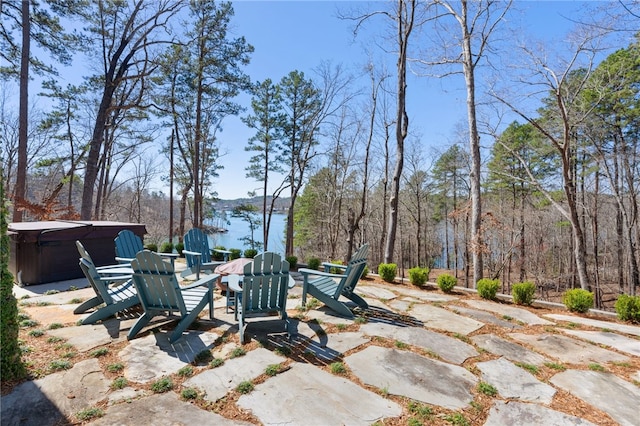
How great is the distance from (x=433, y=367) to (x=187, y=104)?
12.3 m

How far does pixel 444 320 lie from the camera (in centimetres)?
366

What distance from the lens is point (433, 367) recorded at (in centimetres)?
243

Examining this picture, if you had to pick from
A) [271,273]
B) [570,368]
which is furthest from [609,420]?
[271,273]

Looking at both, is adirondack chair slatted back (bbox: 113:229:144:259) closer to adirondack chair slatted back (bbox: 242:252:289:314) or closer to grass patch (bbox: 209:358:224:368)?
adirondack chair slatted back (bbox: 242:252:289:314)

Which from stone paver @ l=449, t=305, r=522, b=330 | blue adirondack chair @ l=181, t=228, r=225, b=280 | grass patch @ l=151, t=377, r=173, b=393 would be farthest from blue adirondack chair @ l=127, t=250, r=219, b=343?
stone paver @ l=449, t=305, r=522, b=330

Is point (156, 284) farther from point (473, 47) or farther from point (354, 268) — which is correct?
point (473, 47)

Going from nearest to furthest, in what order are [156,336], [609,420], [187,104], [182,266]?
[609,420], [156,336], [182,266], [187,104]

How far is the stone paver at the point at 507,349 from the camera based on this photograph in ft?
8.75

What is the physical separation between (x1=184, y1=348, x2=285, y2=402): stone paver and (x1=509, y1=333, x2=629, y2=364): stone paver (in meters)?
2.64

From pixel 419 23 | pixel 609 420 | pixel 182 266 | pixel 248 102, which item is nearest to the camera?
pixel 609 420

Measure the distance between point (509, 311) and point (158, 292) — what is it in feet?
15.1

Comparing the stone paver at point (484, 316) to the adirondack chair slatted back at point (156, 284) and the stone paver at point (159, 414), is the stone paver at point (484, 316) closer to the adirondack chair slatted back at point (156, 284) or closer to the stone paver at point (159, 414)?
the stone paver at point (159, 414)

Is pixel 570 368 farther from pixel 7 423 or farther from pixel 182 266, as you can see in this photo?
pixel 182 266

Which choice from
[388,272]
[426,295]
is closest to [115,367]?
[426,295]
